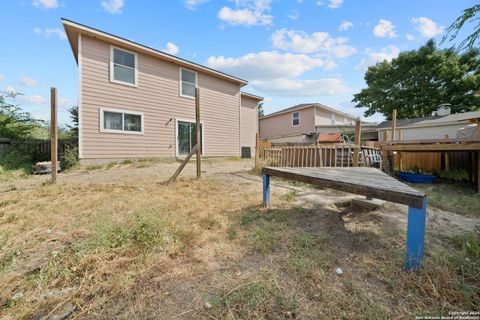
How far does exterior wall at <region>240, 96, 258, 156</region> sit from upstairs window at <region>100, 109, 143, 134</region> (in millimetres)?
7272

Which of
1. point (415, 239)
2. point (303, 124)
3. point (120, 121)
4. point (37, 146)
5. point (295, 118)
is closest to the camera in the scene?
point (415, 239)

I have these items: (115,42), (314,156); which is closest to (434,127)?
(314,156)

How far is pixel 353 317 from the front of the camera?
129 cm

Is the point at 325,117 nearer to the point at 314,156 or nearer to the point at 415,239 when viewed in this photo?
the point at 314,156

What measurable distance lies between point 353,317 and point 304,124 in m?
19.7

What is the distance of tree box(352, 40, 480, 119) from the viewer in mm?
17797

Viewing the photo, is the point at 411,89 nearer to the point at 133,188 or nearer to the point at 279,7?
the point at 279,7

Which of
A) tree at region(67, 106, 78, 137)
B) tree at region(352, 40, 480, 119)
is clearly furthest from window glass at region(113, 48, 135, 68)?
tree at region(352, 40, 480, 119)

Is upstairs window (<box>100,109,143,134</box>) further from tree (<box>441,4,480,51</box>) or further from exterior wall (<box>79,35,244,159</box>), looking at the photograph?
tree (<box>441,4,480,51</box>)

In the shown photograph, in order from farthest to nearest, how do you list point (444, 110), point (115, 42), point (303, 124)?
point (303, 124)
point (444, 110)
point (115, 42)

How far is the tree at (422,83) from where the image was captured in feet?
58.4

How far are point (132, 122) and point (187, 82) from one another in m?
3.51

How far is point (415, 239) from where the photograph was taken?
1.68 m

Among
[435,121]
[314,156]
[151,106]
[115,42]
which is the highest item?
[115,42]
